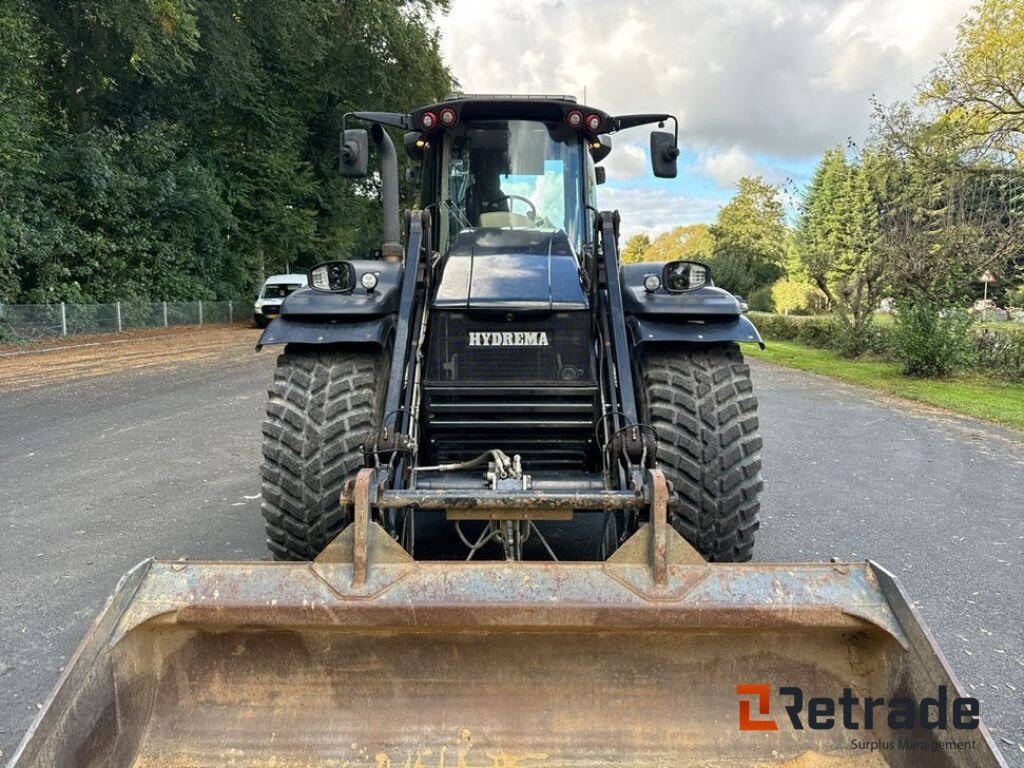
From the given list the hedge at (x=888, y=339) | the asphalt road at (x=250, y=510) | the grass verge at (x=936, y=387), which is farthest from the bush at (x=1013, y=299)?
the asphalt road at (x=250, y=510)

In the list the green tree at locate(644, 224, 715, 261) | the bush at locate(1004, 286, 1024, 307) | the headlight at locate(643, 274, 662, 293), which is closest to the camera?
the headlight at locate(643, 274, 662, 293)

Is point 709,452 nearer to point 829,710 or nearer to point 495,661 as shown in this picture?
point 829,710

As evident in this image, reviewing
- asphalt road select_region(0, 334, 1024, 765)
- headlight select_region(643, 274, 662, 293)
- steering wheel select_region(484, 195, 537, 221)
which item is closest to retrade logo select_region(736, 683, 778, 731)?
asphalt road select_region(0, 334, 1024, 765)

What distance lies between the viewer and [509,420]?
12.1ft

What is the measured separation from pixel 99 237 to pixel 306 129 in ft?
32.3

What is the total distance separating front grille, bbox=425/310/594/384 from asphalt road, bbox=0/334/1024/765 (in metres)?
1.80

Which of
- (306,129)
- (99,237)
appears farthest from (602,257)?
(306,129)

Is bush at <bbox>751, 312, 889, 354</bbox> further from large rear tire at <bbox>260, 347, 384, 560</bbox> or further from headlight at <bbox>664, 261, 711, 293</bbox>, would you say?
large rear tire at <bbox>260, 347, 384, 560</bbox>

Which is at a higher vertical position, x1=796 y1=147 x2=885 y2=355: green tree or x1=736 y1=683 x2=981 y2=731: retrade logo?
x1=796 y1=147 x2=885 y2=355: green tree

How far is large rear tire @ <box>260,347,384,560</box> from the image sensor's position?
3416 mm

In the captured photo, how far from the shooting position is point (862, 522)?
17.4 ft

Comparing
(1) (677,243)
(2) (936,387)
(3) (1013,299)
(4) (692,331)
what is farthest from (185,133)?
(1) (677,243)

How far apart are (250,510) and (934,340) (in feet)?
42.2

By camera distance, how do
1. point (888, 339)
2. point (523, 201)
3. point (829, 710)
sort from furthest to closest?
point (888, 339) < point (523, 201) < point (829, 710)
